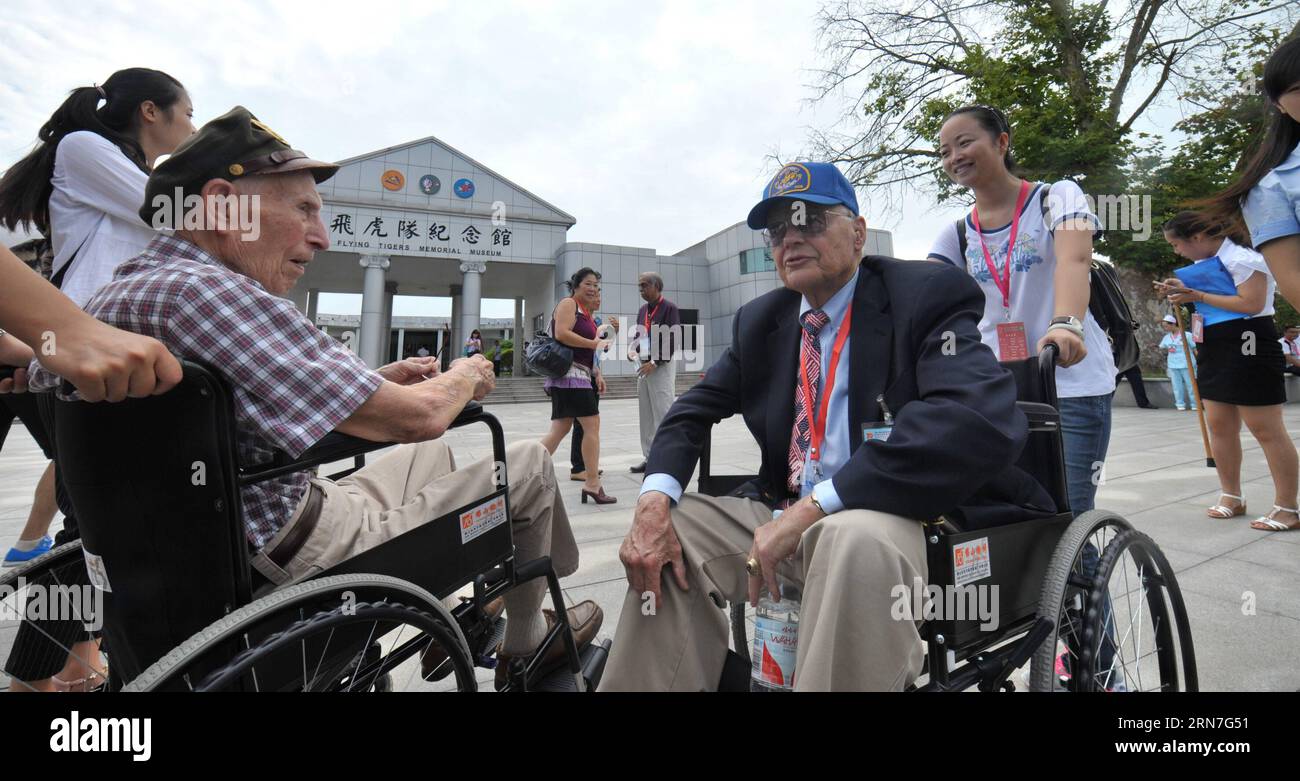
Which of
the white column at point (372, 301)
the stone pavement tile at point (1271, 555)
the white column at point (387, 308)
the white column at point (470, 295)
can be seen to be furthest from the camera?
the white column at point (387, 308)

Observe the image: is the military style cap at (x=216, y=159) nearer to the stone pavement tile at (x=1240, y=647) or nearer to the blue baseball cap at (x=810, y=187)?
the blue baseball cap at (x=810, y=187)

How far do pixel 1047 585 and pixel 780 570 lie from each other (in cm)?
57

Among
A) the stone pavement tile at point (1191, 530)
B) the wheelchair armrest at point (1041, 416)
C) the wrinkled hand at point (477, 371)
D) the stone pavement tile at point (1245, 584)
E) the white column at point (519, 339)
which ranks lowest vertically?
the stone pavement tile at point (1245, 584)

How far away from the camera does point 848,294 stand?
1.68 meters

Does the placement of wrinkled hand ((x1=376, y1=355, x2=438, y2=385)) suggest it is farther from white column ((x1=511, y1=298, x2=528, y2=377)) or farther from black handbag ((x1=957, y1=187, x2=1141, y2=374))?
white column ((x1=511, y1=298, x2=528, y2=377))

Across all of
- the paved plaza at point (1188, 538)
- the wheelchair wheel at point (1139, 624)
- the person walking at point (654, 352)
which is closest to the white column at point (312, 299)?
the paved plaza at point (1188, 538)

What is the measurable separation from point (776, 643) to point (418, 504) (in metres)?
0.95

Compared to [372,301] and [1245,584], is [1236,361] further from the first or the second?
[372,301]

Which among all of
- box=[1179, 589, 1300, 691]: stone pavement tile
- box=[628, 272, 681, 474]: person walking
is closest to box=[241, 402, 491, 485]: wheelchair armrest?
box=[1179, 589, 1300, 691]: stone pavement tile

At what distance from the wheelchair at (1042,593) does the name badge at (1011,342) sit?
0.76ft

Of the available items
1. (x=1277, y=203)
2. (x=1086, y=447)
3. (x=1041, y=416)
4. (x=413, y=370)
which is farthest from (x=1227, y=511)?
(x=413, y=370)

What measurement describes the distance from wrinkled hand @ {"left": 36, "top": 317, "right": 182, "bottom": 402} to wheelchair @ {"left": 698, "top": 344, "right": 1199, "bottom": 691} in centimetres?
135

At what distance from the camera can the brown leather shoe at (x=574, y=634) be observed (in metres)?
1.81
